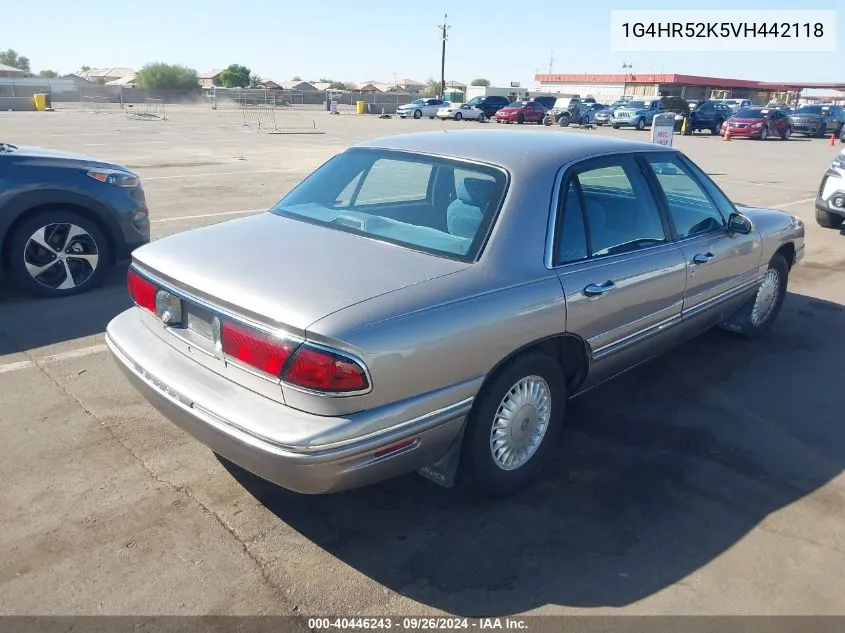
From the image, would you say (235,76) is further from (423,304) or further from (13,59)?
(423,304)

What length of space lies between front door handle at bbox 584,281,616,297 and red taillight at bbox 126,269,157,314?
81.4 inches

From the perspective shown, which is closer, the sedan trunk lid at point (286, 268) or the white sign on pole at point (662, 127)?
the sedan trunk lid at point (286, 268)

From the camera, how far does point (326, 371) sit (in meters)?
2.59

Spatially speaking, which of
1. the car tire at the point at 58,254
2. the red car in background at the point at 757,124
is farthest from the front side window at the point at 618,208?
the red car in background at the point at 757,124

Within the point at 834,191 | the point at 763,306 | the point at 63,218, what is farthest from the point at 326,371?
the point at 834,191

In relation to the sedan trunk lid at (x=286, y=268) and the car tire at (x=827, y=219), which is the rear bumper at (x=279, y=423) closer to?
the sedan trunk lid at (x=286, y=268)

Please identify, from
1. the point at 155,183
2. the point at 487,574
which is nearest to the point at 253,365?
the point at 487,574

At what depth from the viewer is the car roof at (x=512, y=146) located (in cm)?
359

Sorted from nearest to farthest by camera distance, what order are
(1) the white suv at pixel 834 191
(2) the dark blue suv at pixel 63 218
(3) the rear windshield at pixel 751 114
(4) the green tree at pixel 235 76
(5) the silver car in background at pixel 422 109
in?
(2) the dark blue suv at pixel 63 218
(1) the white suv at pixel 834 191
(3) the rear windshield at pixel 751 114
(5) the silver car in background at pixel 422 109
(4) the green tree at pixel 235 76

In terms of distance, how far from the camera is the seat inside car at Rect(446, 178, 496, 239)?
336 centimetres

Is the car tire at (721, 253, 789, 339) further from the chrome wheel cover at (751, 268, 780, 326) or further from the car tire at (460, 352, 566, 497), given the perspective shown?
the car tire at (460, 352, 566, 497)

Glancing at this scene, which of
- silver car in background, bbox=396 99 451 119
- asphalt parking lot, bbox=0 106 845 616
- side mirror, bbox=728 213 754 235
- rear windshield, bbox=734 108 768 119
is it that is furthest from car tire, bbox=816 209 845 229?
silver car in background, bbox=396 99 451 119

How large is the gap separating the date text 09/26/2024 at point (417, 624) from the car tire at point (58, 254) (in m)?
4.55

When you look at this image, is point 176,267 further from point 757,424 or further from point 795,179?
point 795,179
